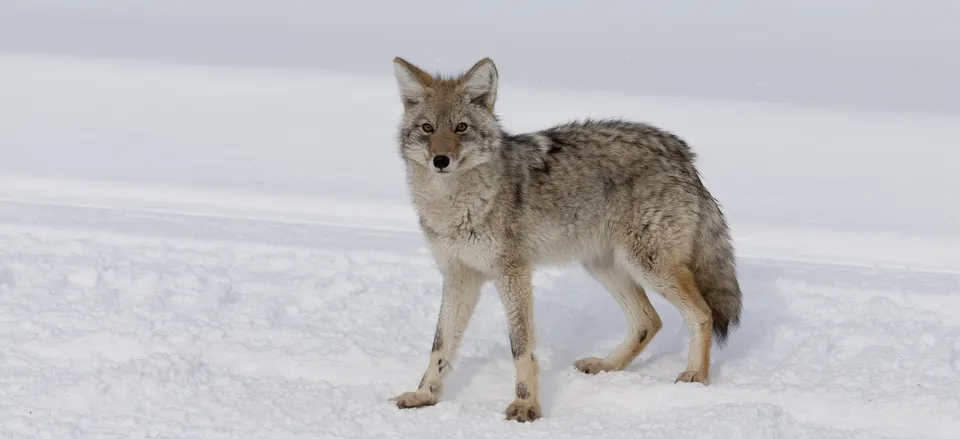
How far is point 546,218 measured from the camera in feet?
21.2

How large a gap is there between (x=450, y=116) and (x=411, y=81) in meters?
Answer: 0.40

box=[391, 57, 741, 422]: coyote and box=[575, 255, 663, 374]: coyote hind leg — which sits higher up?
box=[391, 57, 741, 422]: coyote

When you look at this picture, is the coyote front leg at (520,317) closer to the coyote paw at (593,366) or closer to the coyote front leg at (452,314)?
the coyote front leg at (452,314)

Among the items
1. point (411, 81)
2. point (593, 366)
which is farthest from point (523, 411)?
point (411, 81)

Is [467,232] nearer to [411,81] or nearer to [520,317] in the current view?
[520,317]

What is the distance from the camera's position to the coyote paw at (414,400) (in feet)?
19.8

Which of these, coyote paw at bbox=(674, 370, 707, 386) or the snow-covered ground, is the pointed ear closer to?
the snow-covered ground

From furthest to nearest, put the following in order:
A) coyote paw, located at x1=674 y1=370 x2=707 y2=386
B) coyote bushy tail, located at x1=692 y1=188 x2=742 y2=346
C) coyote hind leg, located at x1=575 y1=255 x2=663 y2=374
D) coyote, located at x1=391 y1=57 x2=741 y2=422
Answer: coyote hind leg, located at x1=575 y1=255 x2=663 y2=374 < coyote bushy tail, located at x1=692 y1=188 x2=742 y2=346 < coyote paw, located at x1=674 y1=370 x2=707 y2=386 < coyote, located at x1=391 y1=57 x2=741 y2=422

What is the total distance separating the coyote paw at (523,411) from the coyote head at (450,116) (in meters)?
A: 1.42

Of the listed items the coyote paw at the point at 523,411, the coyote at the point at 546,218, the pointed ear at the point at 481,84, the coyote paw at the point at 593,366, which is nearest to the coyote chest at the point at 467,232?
the coyote at the point at 546,218

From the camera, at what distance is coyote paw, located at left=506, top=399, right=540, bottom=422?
5891 millimetres

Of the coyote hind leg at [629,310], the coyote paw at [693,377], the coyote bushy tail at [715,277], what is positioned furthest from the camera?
the coyote hind leg at [629,310]

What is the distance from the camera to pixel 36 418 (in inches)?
211

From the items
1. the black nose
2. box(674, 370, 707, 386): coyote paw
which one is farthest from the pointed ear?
box(674, 370, 707, 386): coyote paw
